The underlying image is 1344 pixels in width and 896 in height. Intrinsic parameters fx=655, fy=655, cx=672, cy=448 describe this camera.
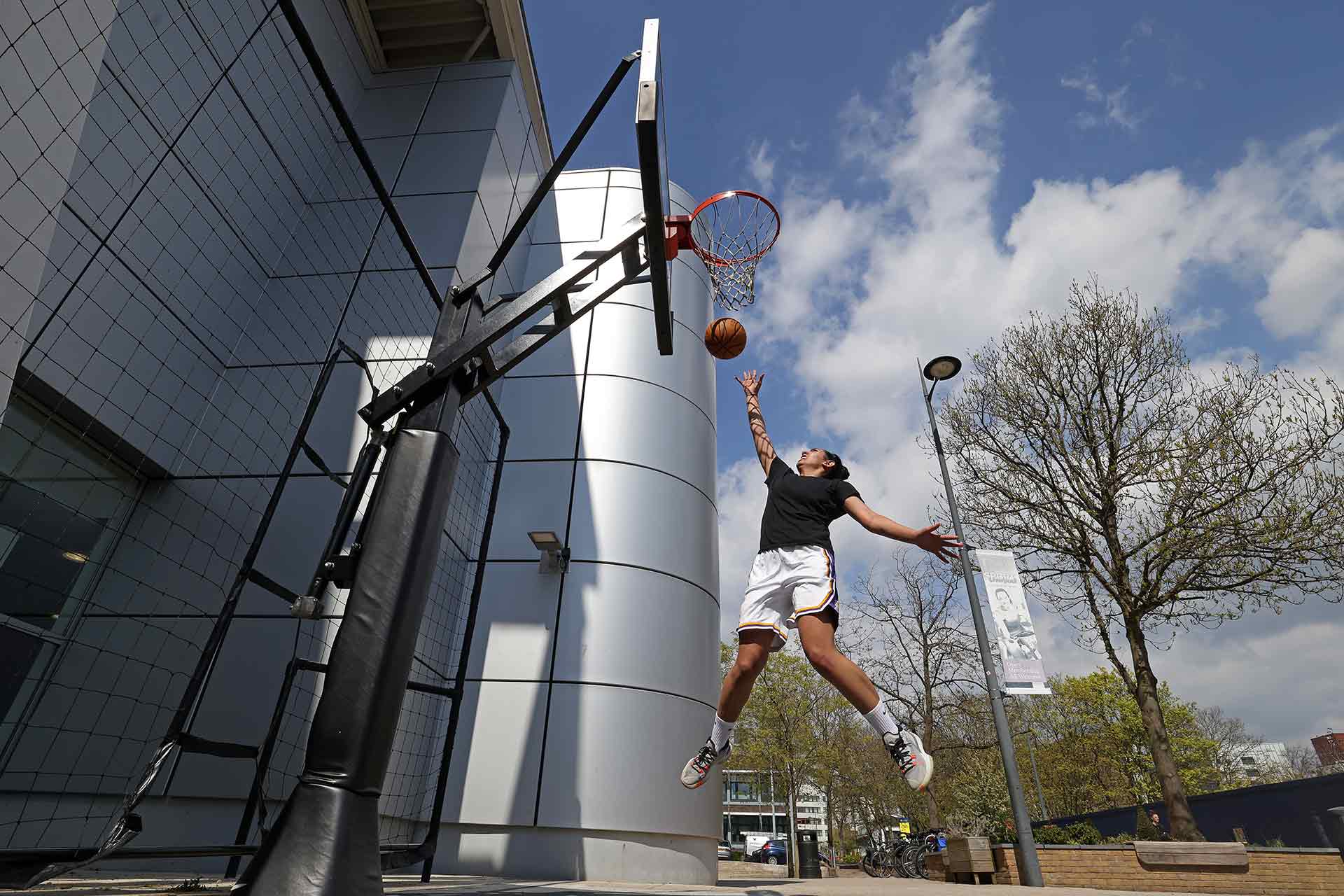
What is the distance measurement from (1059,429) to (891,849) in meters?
15.8

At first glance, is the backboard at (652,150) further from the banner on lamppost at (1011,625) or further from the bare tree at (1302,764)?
the bare tree at (1302,764)

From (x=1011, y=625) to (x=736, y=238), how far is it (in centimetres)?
872

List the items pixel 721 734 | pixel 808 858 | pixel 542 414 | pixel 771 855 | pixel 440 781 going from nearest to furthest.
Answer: pixel 721 734, pixel 440 781, pixel 542 414, pixel 808 858, pixel 771 855

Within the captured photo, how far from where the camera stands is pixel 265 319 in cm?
852

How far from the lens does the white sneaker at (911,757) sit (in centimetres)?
356

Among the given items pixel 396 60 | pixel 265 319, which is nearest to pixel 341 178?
pixel 265 319

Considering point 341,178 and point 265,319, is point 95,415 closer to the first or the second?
point 265,319

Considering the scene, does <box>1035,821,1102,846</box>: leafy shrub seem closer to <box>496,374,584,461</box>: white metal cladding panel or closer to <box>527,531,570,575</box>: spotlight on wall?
<box>527,531,570,575</box>: spotlight on wall

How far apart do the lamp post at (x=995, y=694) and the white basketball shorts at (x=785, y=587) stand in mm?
4708

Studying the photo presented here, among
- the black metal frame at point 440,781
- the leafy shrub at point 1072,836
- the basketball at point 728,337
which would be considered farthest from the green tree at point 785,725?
the basketball at point 728,337

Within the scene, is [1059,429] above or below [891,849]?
above

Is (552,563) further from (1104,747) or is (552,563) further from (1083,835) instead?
(1104,747)

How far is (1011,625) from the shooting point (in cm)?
1135

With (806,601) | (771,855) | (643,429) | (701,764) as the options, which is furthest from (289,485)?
(771,855)
